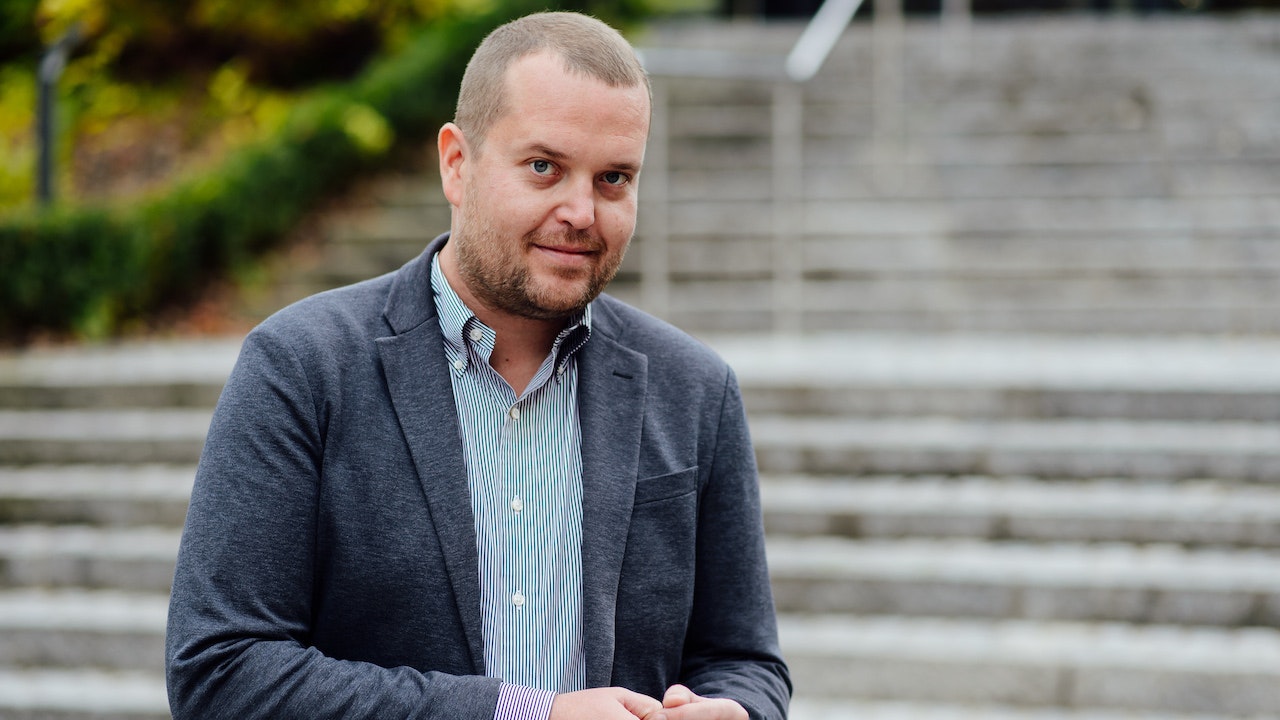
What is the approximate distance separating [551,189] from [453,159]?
7.2 inches

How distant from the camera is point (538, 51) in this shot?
1.51m

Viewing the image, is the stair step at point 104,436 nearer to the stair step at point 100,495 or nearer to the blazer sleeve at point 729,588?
the stair step at point 100,495

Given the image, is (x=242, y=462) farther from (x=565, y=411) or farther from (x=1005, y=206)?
(x=1005, y=206)

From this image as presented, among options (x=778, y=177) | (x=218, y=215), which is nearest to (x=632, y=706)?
(x=778, y=177)

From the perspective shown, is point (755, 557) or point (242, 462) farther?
point (755, 557)

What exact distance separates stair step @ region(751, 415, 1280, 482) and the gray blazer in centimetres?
311

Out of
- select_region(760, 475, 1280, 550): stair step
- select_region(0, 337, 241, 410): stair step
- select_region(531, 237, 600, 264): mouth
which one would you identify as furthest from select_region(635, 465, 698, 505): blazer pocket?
select_region(0, 337, 241, 410): stair step

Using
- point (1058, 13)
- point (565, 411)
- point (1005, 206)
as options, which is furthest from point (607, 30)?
point (1058, 13)

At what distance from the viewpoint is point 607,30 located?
156 centimetres

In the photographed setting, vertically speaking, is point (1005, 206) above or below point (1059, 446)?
above

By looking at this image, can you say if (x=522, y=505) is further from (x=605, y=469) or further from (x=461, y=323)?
(x=461, y=323)

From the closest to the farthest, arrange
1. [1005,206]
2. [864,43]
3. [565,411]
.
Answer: [565,411] → [1005,206] → [864,43]

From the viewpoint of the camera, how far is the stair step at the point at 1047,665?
3.73 metres

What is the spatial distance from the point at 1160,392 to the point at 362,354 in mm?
4047
